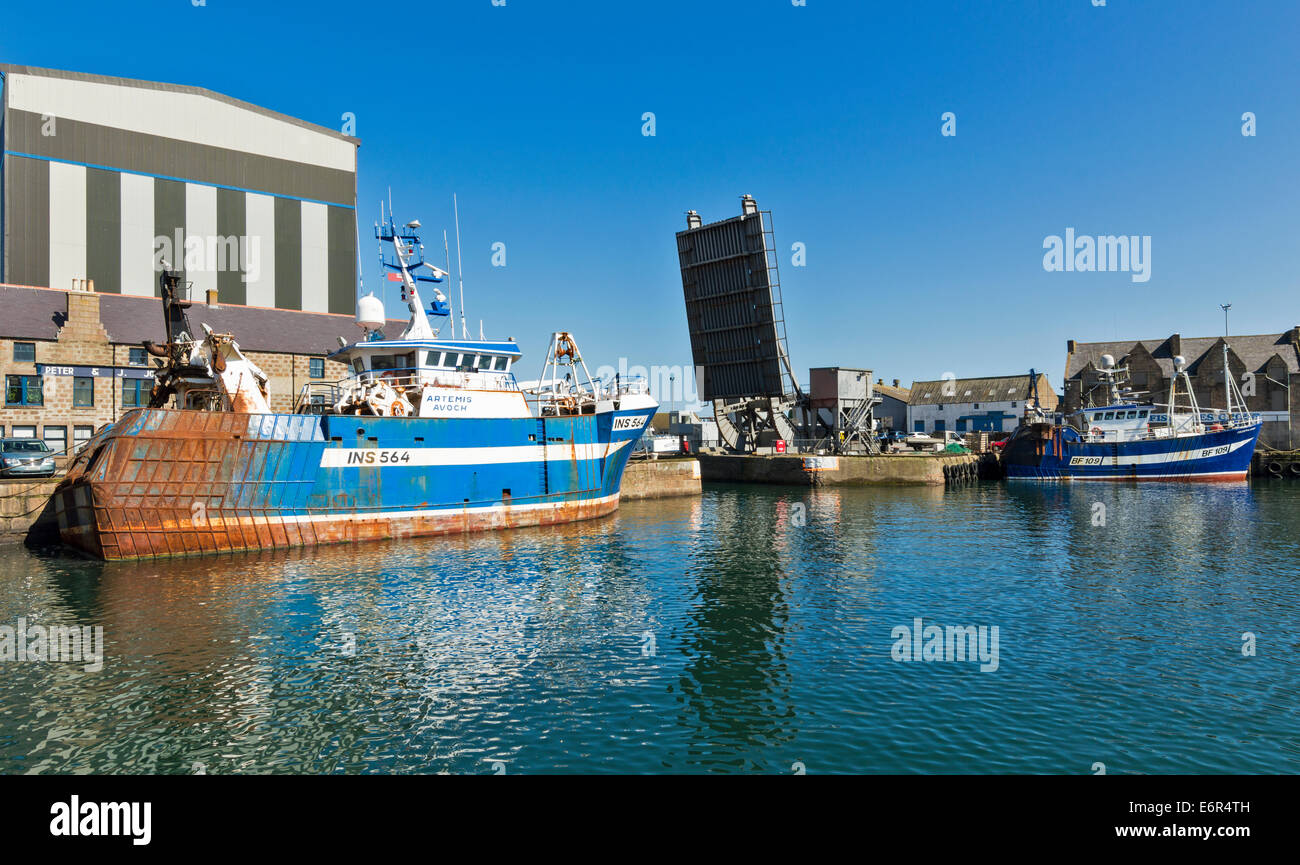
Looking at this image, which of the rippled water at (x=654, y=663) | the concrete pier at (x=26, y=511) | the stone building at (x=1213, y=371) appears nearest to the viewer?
the rippled water at (x=654, y=663)

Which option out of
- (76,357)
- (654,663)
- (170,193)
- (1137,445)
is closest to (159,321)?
(76,357)

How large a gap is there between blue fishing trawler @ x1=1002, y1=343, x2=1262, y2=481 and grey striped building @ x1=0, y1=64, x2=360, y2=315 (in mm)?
46424

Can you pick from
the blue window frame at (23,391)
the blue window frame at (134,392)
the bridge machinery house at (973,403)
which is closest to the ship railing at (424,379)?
the blue window frame at (134,392)

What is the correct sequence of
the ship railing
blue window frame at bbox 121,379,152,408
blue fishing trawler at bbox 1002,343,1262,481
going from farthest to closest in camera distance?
blue fishing trawler at bbox 1002,343,1262,481, blue window frame at bbox 121,379,152,408, the ship railing

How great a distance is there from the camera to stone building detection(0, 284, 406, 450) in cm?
3244

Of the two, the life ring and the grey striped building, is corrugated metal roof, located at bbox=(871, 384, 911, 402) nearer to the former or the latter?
the grey striped building

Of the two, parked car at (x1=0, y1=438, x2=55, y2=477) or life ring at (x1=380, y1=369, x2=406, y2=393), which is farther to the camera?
life ring at (x1=380, y1=369, x2=406, y2=393)

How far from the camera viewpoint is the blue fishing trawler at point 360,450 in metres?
20.4

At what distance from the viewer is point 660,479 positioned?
1688 inches

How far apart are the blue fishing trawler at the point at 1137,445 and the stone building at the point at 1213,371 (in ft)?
29.3

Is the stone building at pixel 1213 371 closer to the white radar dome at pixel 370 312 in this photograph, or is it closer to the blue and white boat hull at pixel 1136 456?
the blue and white boat hull at pixel 1136 456

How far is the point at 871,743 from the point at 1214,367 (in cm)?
6919

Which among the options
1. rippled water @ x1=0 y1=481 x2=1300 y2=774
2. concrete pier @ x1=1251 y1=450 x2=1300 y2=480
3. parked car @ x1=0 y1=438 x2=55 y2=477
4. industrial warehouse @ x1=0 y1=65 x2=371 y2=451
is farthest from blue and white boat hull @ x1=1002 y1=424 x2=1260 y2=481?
parked car @ x1=0 y1=438 x2=55 y2=477

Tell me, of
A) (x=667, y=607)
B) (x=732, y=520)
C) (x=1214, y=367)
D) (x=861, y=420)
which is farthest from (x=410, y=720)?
(x=1214, y=367)
